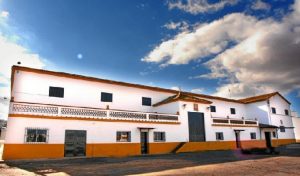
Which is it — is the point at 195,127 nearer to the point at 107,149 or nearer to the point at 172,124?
the point at 172,124

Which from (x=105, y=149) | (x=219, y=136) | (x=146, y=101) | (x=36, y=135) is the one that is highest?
(x=146, y=101)

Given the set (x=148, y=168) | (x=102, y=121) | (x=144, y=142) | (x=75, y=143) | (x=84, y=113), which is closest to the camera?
(x=148, y=168)

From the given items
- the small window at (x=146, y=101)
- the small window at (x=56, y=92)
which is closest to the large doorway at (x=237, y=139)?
the small window at (x=146, y=101)

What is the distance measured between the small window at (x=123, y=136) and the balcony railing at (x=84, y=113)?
1.20 metres

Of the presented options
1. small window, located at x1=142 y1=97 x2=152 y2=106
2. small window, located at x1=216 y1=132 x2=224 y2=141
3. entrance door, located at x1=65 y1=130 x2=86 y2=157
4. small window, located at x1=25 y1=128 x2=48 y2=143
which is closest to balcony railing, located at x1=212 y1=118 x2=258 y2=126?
small window, located at x1=216 y1=132 x2=224 y2=141

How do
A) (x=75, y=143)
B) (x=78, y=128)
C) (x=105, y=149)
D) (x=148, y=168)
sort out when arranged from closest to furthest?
(x=148, y=168) → (x=75, y=143) → (x=78, y=128) → (x=105, y=149)

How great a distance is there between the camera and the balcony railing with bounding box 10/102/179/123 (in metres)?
16.9

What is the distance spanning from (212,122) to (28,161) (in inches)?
793

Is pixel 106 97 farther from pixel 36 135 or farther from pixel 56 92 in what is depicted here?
pixel 36 135

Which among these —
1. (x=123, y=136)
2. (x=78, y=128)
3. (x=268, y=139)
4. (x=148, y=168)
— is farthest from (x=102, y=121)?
(x=268, y=139)

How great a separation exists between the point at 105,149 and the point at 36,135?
546cm

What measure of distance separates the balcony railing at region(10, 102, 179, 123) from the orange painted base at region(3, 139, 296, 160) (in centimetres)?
225

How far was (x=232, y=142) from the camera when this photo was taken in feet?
101

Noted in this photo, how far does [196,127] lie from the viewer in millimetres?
26766
